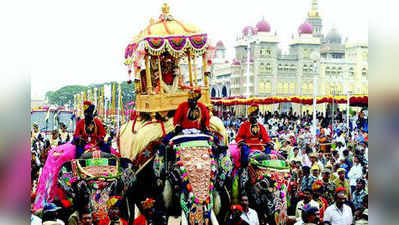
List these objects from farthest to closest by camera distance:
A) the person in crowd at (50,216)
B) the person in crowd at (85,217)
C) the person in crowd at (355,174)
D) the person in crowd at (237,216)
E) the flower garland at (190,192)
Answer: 1. the person in crowd at (355,174)
2. the person in crowd at (237,216)
3. the flower garland at (190,192)
4. the person in crowd at (85,217)
5. the person in crowd at (50,216)

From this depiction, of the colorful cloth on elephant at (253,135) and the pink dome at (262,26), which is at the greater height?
the pink dome at (262,26)

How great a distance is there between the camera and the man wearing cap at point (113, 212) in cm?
568

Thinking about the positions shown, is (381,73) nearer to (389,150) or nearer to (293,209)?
(389,150)

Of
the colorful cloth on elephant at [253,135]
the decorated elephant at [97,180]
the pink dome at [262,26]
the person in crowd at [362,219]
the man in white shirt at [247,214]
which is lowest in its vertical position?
the person in crowd at [362,219]

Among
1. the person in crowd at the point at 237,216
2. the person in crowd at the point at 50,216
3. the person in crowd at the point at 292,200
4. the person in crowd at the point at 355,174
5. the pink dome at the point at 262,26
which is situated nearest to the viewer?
the person in crowd at the point at 50,216

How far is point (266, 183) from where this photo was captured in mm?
6445

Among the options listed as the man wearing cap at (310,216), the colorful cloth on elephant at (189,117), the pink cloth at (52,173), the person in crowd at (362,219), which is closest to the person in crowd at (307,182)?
the person in crowd at (362,219)

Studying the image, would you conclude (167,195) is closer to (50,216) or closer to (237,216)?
(237,216)

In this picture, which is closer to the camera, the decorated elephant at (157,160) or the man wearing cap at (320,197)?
the decorated elephant at (157,160)

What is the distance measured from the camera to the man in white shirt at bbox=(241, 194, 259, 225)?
6.01 metres

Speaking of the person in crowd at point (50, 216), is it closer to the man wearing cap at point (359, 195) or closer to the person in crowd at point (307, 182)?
the person in crowd at point (307, 182)

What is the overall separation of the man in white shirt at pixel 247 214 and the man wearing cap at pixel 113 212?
1281 mm

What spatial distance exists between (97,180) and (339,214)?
8.81ft

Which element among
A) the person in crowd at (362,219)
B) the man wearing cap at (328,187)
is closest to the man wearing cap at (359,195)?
the man wearing cap at (328,187)
